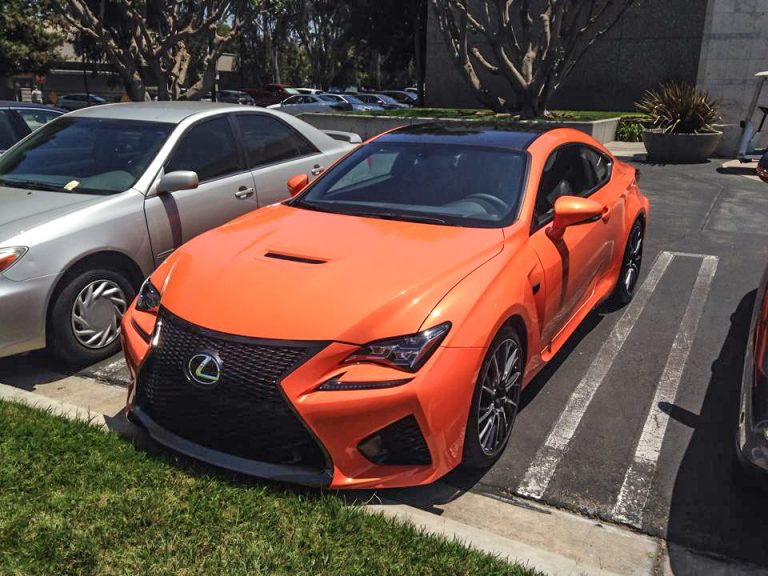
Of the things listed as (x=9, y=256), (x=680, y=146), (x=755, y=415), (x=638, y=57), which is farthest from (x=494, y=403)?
(x=638, y=57)

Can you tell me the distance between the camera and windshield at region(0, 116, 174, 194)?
17.0ft

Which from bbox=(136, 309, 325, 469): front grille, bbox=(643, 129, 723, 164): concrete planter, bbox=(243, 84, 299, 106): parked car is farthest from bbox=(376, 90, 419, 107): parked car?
bbox=(136, 309, 325, 469): front grille

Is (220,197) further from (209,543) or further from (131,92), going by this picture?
(131,92)

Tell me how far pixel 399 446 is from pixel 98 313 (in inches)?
104

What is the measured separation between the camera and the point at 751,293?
6367 millimetres

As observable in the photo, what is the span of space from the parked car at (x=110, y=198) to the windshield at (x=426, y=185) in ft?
3.94

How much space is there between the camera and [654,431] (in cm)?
404

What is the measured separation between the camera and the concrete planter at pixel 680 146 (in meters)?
14.5

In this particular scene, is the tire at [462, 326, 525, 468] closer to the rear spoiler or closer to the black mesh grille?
the black mesh grille

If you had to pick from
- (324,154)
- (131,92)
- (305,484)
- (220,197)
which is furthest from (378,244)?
(131,92)

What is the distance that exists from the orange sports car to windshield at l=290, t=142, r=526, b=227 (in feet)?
0.04

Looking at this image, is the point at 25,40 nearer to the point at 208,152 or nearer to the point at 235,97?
the point at 235,97

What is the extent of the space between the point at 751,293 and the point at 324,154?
4.16 metres

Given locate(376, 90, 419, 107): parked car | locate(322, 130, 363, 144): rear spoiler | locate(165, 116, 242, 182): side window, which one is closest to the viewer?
locate(165, 116, 242, 182): side window
